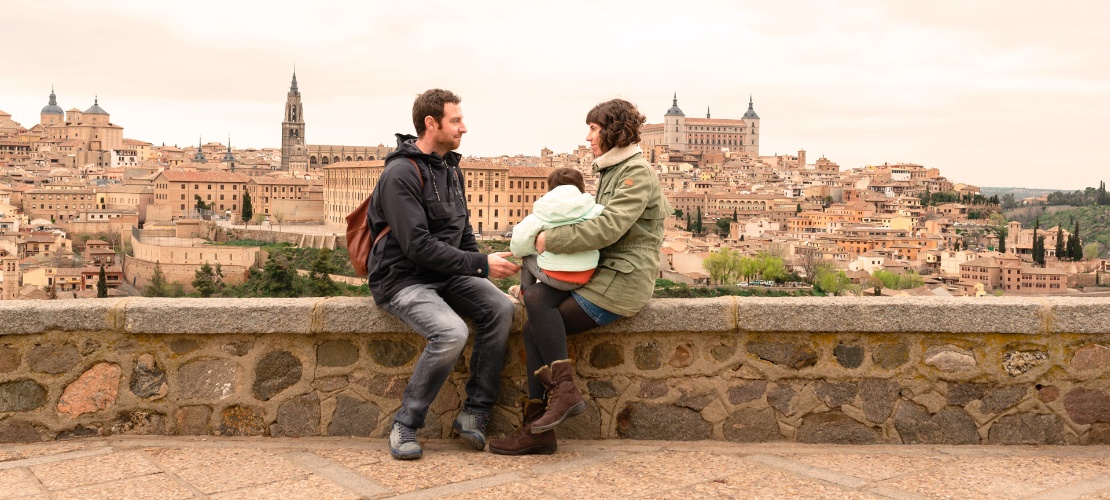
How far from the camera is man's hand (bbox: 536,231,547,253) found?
3.19 m

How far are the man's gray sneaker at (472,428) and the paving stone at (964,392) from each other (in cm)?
155

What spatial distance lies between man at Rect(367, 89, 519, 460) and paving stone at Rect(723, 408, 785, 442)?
31.8 inches

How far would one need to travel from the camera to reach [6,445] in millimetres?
3307

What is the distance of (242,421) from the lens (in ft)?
11.2

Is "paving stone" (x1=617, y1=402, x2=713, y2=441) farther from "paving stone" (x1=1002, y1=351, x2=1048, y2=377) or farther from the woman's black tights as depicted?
"paving stone" (x1=1002, y1=351, x2=1048, y2=377)

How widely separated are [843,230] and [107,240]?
2036 inches

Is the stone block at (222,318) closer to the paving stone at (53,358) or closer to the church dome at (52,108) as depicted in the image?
the paving stone at (53,358)

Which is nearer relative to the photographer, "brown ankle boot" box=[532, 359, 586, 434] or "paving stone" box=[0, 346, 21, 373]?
"brown ankle boot" box=[532, 359, 586, 434]

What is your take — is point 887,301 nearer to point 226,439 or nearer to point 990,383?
point 990,383

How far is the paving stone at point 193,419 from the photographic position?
341cm

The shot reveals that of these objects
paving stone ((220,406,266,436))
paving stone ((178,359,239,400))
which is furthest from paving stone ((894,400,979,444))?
paving stone ((178,359,239,400))

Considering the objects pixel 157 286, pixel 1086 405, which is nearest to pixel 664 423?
pixel 1086 405

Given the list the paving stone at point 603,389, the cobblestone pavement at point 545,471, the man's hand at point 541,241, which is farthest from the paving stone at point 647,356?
the man's hand at point 541,241

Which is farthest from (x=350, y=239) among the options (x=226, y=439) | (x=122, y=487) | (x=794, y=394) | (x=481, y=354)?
(x=794, y=394)
